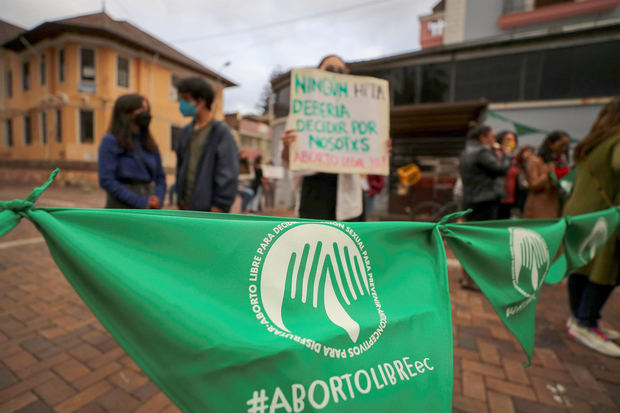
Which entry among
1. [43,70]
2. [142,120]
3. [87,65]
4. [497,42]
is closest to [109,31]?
[87,65]

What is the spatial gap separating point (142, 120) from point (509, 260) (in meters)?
2.43

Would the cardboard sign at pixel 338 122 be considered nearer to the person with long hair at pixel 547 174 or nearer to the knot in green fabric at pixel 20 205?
the knot in green fabric at pixel 20 205

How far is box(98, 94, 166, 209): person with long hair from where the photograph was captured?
2205 mm

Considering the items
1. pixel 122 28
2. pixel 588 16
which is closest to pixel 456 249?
pixel 588 16

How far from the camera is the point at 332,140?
6.91 feet

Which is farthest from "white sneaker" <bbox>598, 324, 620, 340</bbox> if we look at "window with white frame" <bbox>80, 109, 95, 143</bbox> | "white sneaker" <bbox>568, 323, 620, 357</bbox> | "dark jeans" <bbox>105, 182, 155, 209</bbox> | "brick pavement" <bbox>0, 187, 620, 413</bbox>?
"window with white frame" <bbox>80, 109, 95, 143</bbox>

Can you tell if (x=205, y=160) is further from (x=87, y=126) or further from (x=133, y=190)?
(x=87, y=126)

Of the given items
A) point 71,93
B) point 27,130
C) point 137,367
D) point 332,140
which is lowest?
point 137,367

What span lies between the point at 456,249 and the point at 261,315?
32.2 inches

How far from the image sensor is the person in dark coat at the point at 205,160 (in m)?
2.32

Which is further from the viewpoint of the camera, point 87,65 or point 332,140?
point 87,65

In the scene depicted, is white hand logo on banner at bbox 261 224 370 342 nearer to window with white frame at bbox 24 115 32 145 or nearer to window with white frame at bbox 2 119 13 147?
window with white frame at bbox 2 119 13 147

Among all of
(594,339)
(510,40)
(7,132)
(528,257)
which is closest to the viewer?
(528,257)

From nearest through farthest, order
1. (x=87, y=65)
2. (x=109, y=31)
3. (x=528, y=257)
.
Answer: (x=528, y=257), (x=109, y=31), (x=87, y=65)
